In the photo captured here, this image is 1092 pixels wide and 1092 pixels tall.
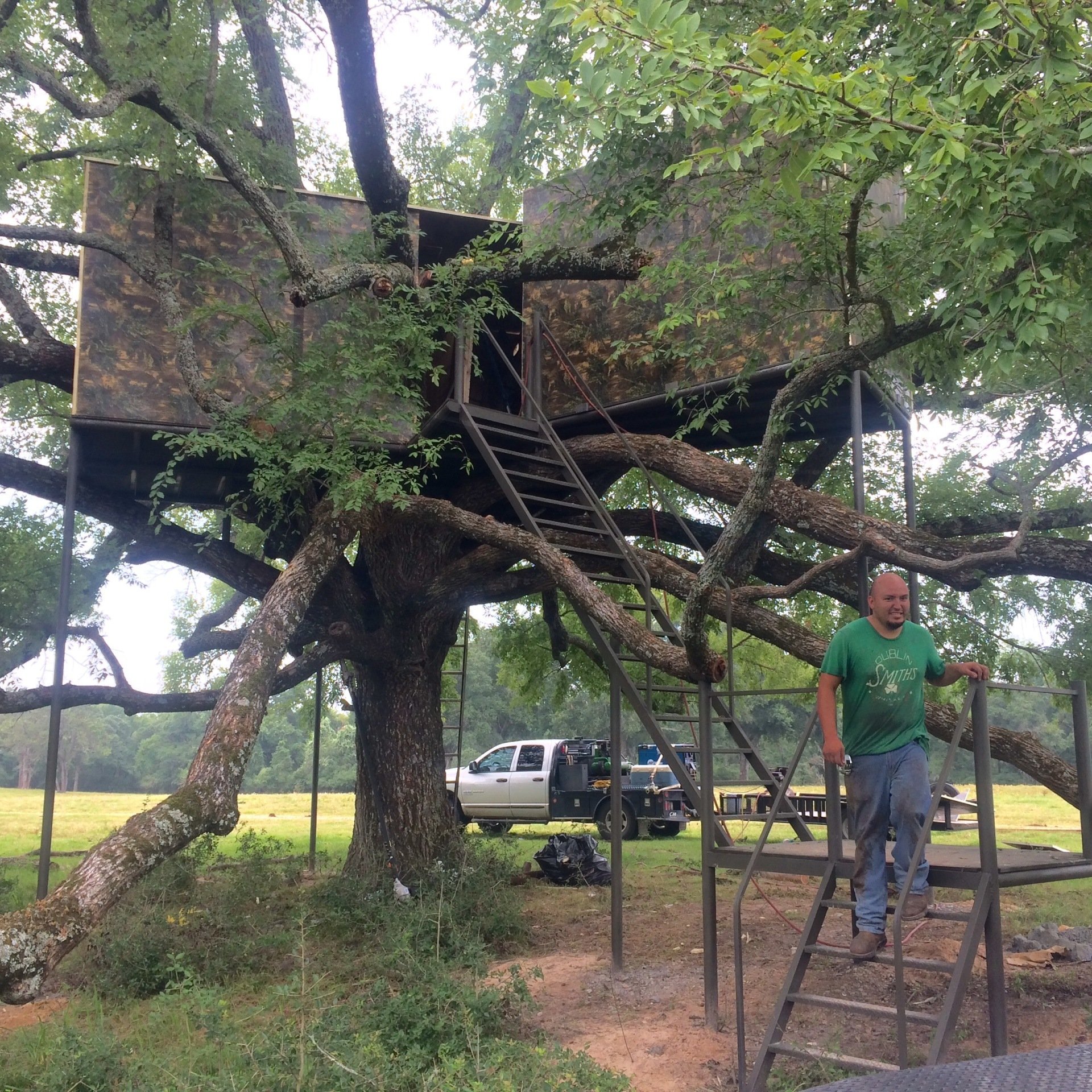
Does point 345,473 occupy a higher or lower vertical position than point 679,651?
higher

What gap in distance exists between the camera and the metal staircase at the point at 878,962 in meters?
5.14

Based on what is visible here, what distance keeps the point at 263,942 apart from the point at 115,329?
6.20 m

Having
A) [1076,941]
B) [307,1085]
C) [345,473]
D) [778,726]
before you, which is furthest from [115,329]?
[778,726]

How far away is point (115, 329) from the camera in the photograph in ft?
35.5

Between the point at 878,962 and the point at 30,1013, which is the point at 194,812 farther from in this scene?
the point at 878,962

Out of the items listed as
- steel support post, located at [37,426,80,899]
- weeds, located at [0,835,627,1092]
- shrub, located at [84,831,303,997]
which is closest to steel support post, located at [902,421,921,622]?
weeds, located at [0,835,627,1092]

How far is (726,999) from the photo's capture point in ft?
25.9

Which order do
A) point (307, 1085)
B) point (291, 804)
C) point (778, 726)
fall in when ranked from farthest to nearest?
point (778, 726), point (291, 804), point (307, 1085)

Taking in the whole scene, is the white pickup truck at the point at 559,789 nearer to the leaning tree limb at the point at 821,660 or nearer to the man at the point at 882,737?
the leaning tree limb at the point at 821,660

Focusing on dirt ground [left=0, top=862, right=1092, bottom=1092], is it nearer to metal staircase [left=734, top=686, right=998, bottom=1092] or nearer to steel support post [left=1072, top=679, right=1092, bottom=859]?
metal staircase [left=734, top=686, right=998, bottom=1092]

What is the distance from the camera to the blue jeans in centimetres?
566

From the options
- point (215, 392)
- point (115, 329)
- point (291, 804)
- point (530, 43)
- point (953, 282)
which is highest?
point (530, 43)

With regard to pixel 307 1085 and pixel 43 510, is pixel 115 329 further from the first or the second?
pixel 307 1085

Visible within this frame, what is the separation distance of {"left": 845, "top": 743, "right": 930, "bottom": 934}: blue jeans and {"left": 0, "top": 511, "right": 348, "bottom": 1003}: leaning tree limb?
14.4 feet
